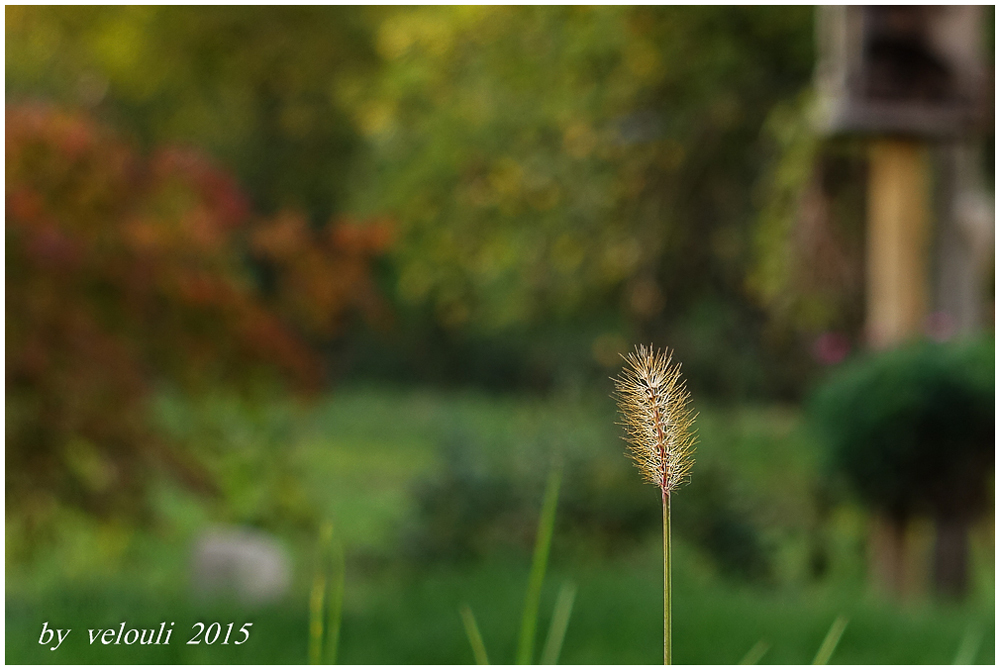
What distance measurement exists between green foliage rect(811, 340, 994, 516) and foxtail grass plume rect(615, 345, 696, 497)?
335 cm

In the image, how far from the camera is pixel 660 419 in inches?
17.8

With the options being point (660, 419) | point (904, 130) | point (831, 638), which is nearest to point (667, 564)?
point (660, 419)

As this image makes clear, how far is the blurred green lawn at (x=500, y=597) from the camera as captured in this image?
2.85 meters

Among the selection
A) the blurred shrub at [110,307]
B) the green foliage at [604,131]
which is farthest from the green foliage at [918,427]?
the green foliage at [604,131]

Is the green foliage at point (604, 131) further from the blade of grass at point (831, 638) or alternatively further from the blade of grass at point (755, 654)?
the blade of grass at point (831, 638)

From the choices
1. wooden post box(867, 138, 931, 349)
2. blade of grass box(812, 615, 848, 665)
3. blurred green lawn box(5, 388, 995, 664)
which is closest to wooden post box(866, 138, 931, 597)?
wooden post box(867, 138, 931, 349)

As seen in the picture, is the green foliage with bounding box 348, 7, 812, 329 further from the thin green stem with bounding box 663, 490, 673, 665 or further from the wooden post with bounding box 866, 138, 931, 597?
the thin green stem with bounding box 663, 490, 673, 665

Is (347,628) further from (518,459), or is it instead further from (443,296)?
(443,296)

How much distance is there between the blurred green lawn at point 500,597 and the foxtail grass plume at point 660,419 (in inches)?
77.8

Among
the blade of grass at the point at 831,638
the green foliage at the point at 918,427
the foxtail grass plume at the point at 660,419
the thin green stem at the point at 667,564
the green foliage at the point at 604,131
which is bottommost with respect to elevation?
the blade of grass at the point at 831,638

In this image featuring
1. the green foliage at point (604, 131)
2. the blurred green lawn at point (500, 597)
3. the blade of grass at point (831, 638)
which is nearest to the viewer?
the blade of grass at point (831, 638)

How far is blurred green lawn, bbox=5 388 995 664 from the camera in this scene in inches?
112

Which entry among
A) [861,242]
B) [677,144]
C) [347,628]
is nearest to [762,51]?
[677,144]

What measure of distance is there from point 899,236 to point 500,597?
215cm
